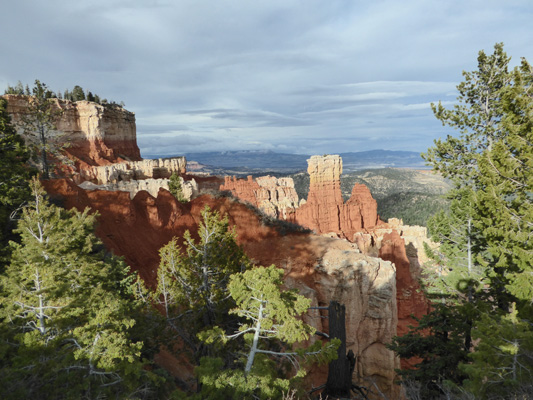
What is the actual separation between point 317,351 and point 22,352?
25.2 feet

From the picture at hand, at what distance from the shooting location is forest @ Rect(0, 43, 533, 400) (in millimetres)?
7465

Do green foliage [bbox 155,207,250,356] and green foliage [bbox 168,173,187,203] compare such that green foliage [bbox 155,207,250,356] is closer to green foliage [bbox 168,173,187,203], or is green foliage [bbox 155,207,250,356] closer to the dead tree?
the dead tree

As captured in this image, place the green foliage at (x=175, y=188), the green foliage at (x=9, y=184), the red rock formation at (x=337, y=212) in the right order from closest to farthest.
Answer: the green foliage at (x=9, y=184) < the green foliage at (x=175, y=188) < the red rock formation at (x=337, y=212)

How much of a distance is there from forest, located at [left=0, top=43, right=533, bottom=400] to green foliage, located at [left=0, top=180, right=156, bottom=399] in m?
0.05

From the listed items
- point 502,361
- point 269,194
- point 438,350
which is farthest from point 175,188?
point 269,194

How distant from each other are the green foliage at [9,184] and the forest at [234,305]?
8 cm

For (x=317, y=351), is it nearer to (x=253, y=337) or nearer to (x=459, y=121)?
(x=253, y=337)

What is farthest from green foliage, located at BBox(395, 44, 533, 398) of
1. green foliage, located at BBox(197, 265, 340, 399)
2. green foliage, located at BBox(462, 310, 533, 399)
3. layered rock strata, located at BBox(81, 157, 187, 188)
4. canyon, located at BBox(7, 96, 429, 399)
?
layered rock strata, located at BBox(81, 157, 187, 188)

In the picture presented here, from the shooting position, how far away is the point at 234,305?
11797 millimetres

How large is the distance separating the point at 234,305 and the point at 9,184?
1403 cm

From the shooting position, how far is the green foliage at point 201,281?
1160 cm

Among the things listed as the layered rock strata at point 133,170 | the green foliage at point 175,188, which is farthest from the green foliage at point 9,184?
the layered rock strata at point 133,170

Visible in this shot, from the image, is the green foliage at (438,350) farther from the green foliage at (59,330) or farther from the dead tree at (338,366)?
the green foliage at (59,330)

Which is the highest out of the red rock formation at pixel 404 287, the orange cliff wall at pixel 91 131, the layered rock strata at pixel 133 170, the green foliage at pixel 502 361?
the orange cliff wall at pixel 91 131
